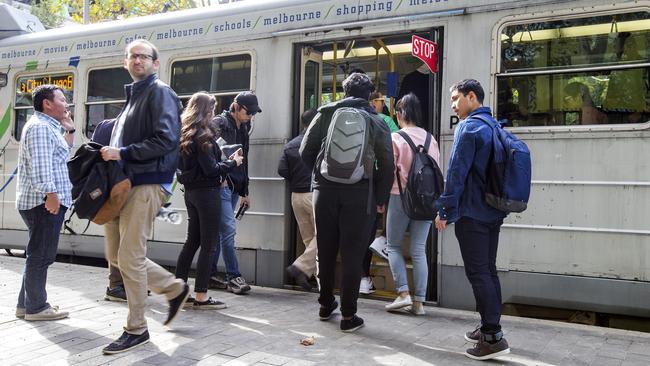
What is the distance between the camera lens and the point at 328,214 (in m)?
4.51

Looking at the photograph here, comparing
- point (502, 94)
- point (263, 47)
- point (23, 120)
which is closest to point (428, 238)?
point (502, 94)

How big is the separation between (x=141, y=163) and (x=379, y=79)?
4.30 meters

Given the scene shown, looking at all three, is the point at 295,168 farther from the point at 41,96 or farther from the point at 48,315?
the point at 48,315

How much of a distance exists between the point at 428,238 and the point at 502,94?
4.64 ft

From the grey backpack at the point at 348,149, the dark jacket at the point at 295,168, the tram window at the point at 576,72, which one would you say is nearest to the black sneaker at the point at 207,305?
the dark jacket at the point at 295,168

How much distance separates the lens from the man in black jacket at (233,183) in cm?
561

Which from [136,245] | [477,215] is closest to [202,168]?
[136,245]

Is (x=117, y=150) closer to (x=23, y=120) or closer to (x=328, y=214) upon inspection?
(x=328, y=214)

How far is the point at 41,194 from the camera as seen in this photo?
457 centimetres

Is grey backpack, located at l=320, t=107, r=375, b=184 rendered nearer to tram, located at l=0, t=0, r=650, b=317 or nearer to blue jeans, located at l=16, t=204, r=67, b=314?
tram, located at l=0, t=0, r=650, b=317

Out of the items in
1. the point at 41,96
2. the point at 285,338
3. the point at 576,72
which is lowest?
the point at 285,338

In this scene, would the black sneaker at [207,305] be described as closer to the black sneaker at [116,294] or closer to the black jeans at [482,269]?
the black sneaker at [116,294]

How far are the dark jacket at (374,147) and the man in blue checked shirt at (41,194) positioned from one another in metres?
1.88

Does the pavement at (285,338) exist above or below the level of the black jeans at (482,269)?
below
